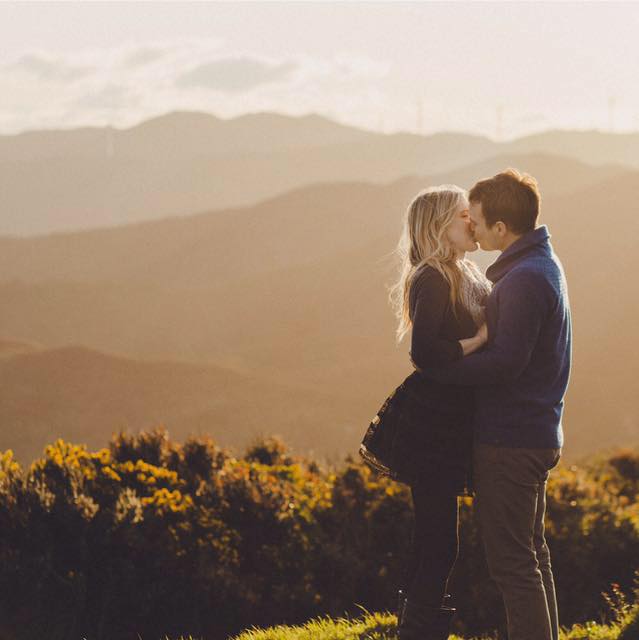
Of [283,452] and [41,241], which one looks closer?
[283,452]

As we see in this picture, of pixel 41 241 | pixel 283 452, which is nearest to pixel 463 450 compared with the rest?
pixel 283 452

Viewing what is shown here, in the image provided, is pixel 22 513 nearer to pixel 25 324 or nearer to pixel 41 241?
pixel 25 324

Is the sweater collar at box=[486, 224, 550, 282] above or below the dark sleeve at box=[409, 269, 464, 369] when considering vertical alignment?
above

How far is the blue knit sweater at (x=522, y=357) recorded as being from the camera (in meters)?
3.35

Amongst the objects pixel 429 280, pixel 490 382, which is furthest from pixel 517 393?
pixel 429 280

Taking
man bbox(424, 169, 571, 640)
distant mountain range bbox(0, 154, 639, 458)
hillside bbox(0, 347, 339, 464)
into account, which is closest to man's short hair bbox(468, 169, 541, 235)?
man bbox(424, 169, 571, 640)

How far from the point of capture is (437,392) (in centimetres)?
356

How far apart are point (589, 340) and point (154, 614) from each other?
36065mm

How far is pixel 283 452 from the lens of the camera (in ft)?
26.9

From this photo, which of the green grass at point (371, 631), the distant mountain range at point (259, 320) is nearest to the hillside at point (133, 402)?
the distant mountain range at point (259, 320)

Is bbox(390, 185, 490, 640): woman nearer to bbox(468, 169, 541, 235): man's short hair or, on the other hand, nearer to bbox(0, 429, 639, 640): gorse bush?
bbox(468, 169, 541, 235): man's short hair

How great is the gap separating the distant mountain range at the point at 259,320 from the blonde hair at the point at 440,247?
0.30 meters

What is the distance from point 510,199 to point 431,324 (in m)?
0.61

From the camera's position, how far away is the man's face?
3.54m
